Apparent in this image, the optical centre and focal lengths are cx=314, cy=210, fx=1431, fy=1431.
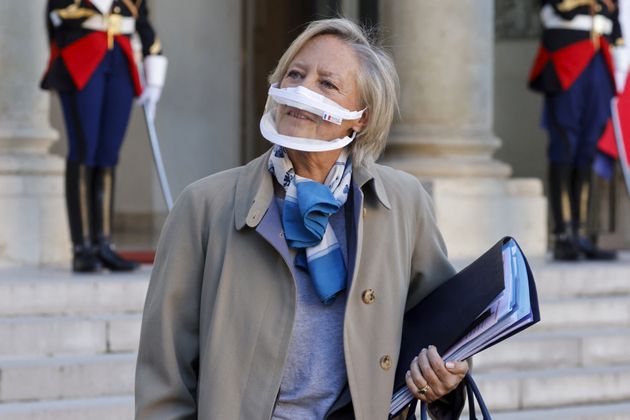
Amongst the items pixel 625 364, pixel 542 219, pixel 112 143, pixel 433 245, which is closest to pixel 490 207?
pixel 542 219

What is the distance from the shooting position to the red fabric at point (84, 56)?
6.52 metres

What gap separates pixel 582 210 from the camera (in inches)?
307

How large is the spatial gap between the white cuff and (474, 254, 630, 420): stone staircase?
6.73 feet

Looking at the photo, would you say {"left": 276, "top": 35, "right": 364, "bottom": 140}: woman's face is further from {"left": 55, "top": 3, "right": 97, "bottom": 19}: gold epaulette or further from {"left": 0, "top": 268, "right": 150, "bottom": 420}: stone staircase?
{"left": 55, "top": 3, "right": 97, "bottom": 19}: gold epaulette

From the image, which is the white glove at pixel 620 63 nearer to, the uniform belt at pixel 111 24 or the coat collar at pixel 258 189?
the uniform belt at pixel 111 24

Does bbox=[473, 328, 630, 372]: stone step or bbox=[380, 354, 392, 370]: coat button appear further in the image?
bbox=[473, 328, 630, 372]: stone step

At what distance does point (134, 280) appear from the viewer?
609 centimetres

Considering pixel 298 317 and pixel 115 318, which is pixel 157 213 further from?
pixel 298 317

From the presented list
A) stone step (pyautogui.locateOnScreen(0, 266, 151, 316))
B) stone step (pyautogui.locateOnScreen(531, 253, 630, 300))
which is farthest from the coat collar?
stone step (pyautogui.locateOnScreen(531, 253, 630, 300))

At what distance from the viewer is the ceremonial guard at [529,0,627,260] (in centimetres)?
762

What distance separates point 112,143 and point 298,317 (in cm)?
417

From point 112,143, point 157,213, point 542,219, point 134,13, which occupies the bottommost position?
point 157,213

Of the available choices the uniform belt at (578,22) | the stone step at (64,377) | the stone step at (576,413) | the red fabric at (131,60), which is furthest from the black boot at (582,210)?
the stone step at (64,377)

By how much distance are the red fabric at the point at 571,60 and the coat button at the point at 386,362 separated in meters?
5.11
